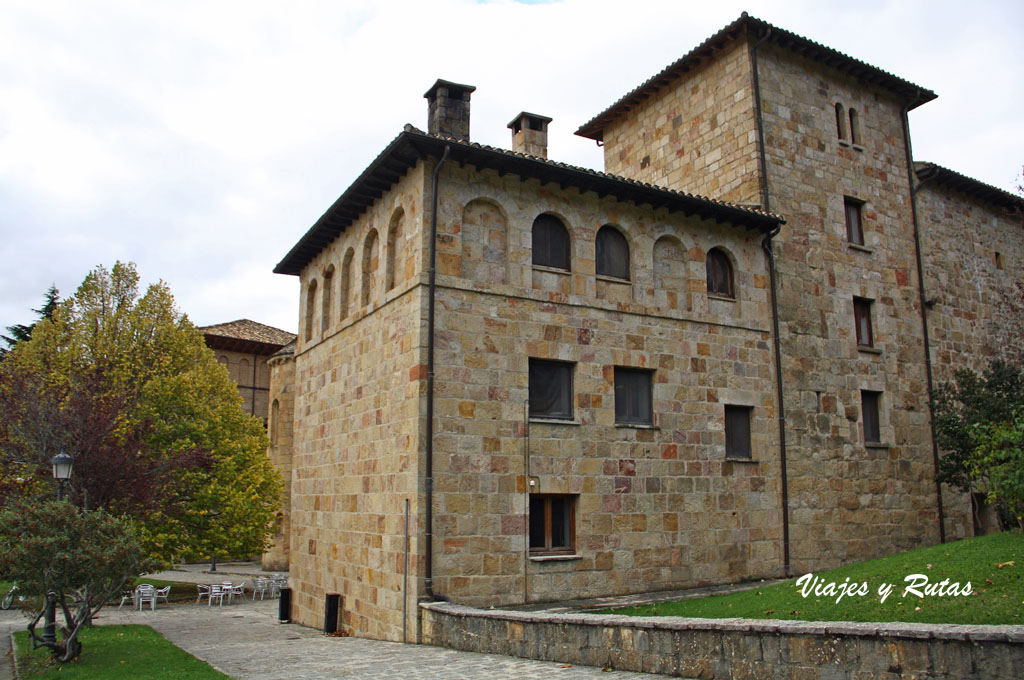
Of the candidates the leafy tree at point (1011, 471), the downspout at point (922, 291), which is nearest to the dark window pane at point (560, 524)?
the leafy tree at point (1011, 471)

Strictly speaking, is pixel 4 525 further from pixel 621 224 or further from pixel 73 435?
pixel 621 224

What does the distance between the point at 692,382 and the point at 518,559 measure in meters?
4.96

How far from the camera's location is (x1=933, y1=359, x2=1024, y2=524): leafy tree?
687 inches

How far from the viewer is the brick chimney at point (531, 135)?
52.4ft

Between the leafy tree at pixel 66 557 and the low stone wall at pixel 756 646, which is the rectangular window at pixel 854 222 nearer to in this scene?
the low stone wall at pixel 756 646

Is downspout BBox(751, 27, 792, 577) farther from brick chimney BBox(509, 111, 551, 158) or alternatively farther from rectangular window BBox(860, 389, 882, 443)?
brick chimney BBox(509, 111, 551, 158)

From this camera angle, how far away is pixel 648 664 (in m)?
8.07

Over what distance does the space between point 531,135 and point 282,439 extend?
2094 cm

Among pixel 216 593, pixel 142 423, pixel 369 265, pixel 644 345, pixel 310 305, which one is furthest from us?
pixel 216 593

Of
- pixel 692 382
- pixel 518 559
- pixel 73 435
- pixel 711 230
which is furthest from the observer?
pixel 73 435

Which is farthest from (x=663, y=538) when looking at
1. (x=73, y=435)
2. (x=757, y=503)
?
(x=73, y=435)

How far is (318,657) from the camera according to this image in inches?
449

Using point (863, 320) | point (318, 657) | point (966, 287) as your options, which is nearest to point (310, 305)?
point (318, 657)

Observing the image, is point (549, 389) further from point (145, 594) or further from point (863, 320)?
point (145, 594)
